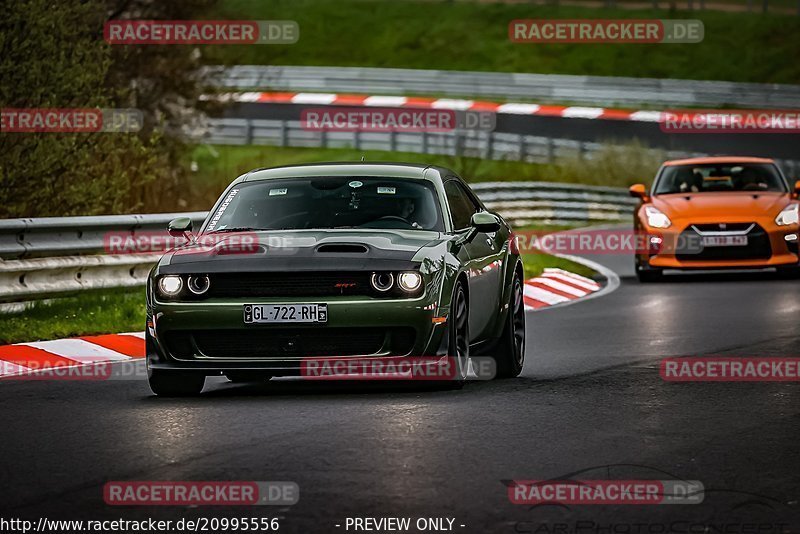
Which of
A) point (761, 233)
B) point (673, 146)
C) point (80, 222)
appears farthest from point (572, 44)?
point (80, 222)

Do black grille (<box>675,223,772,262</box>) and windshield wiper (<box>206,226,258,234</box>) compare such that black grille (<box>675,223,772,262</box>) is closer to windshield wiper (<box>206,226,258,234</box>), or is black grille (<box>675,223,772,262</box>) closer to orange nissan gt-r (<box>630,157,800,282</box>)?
orange nissan gt-r (<box>630,157,800,282</box>)

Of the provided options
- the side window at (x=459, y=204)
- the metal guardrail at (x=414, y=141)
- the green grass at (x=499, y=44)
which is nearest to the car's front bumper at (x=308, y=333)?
the side window at (x=459, y=204)

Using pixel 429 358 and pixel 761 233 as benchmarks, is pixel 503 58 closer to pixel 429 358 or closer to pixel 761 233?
pixel 761 233

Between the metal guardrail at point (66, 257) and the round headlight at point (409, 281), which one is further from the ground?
the round headlight at point (409, 281)

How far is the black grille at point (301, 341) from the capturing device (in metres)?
10.0

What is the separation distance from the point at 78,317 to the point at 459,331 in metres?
5.82

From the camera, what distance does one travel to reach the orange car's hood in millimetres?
20766

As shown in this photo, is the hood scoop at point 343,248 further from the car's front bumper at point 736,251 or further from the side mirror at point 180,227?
the car's front bumper at point 736,251

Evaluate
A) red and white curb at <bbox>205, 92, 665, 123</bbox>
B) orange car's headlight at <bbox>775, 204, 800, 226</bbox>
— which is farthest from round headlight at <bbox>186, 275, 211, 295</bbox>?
red and white curb at <bbox>205, 92, 665, 123</bbox>

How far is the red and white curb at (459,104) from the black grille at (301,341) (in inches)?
1592

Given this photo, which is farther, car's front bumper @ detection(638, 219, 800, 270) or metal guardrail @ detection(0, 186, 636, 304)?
car's front bumper @ detection(638, 219, 800, 270)

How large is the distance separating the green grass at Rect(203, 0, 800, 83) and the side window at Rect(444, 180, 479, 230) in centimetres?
4695

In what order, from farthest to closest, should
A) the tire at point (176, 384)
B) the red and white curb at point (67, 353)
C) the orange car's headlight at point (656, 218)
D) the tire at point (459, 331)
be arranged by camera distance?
the orange car's headlight at point (656, 218) → the red and white curb at point (67, 353) → the tire at point (176, 384) → the tire at point (459, 331)

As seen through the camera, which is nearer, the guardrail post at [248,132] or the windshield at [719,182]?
Result: the windshield at [719,182]
